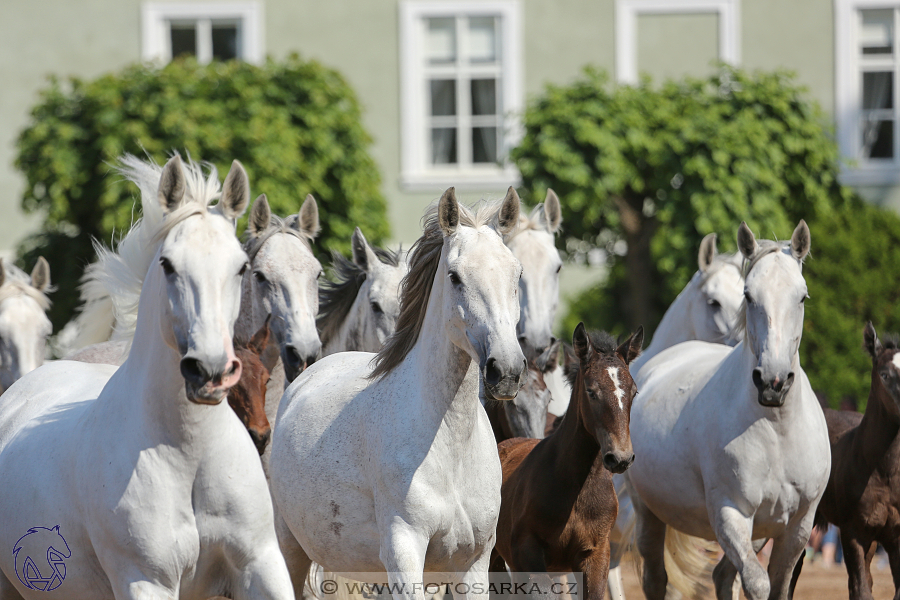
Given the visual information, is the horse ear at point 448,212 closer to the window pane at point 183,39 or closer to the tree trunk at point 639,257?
the tree trunk at point 639,257

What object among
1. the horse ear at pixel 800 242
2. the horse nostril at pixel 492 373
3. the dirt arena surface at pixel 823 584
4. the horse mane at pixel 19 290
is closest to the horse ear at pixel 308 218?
the horse mane at pixel 19 290

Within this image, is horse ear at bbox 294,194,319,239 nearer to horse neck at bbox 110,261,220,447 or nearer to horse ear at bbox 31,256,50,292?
horse ear at bbox 31,256,50,292

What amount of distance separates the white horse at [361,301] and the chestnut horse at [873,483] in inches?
108

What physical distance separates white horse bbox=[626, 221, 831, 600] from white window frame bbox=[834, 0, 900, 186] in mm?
11789

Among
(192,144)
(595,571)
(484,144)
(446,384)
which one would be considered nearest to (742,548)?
(595,571)

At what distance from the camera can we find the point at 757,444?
5797mm

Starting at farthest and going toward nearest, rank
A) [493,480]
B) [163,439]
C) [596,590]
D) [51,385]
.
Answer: [596,590] < [51,385] < [493,480] < [163,439]

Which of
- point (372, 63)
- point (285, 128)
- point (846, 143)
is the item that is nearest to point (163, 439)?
point (285, 128)

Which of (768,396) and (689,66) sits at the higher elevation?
(689,66)

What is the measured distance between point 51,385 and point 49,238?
9414 mm

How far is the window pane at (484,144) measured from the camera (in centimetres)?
1747

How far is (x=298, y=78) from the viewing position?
1420cm

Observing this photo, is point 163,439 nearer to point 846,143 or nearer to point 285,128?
point 285,128

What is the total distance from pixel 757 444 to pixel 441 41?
41.7 ft
